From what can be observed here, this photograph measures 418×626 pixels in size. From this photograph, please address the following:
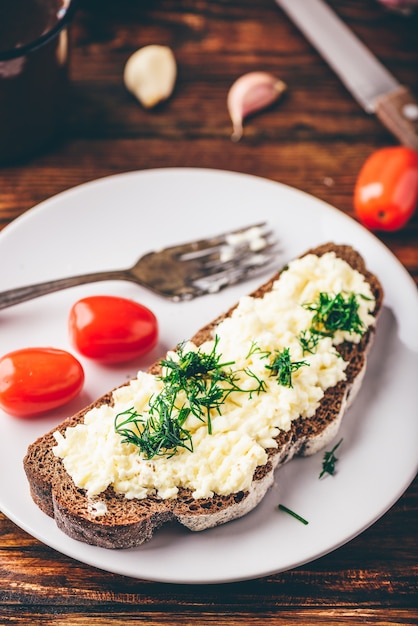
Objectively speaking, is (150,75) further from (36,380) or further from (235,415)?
(235,415)

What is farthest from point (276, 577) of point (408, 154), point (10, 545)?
point (408, 154)

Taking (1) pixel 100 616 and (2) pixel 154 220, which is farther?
(2) pixel 154 220

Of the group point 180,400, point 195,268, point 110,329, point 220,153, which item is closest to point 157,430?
point 180,400

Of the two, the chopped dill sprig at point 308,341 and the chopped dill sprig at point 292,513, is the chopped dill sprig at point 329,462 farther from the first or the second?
the chopped dill sprig at point 308,341

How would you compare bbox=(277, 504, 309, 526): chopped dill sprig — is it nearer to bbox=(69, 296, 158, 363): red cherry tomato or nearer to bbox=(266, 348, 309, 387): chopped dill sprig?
bbox=(266, 348, 309, 387): chopped dill sprig

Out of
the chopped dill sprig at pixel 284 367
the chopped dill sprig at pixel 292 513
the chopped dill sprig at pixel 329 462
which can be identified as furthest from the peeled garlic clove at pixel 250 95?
the chopped dill sprig at pixel 292 513

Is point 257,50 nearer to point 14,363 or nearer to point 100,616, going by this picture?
point 14,363
